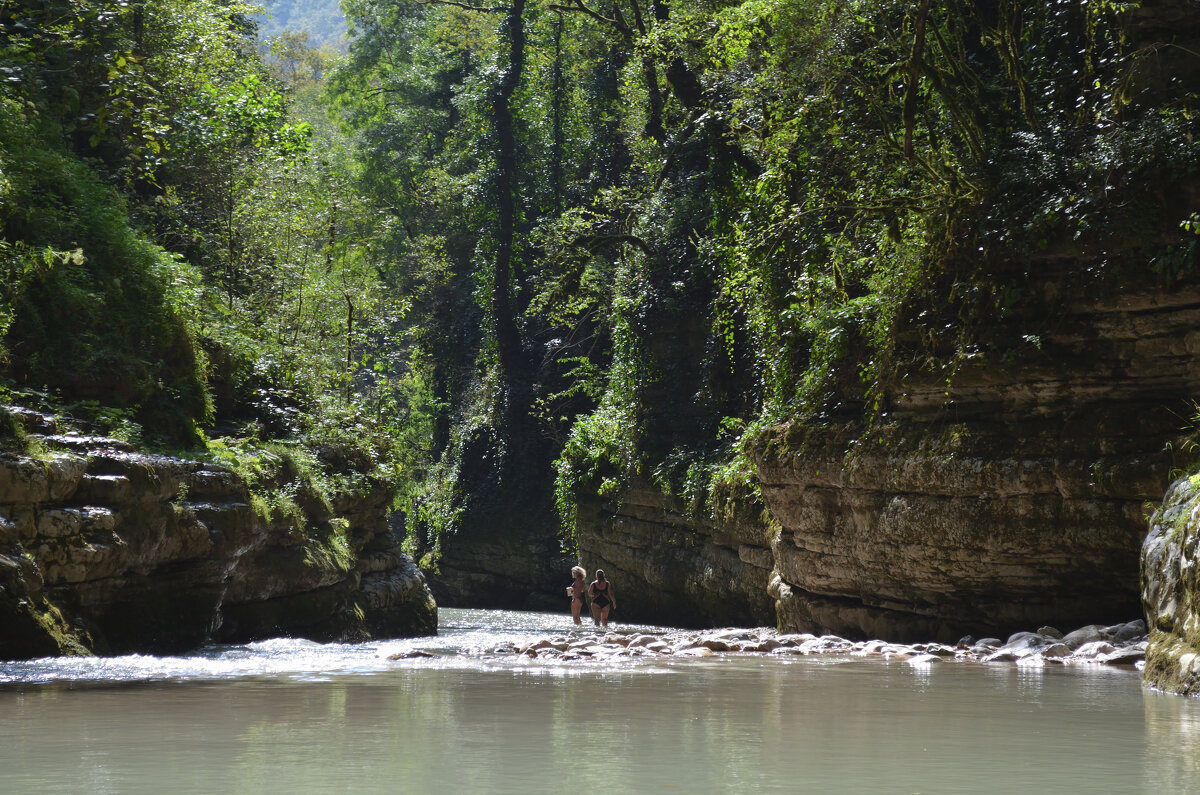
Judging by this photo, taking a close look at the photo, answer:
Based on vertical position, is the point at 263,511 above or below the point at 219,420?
below

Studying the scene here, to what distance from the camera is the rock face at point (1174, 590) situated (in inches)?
272

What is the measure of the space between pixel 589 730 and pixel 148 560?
7.43 m

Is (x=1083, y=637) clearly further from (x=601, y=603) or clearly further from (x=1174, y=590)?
(x=601, y=603)

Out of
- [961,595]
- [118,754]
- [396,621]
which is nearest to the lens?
[118,754]

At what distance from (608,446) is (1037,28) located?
40.7 feet

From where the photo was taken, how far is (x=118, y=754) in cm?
461

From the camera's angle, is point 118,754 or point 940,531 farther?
point 940,531

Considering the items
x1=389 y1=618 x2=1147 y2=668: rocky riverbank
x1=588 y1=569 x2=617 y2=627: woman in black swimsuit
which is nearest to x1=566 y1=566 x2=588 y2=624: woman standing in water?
x1=588 y1=569 x2=617 y2=627: woman in black swimsuit

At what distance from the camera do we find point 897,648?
11086mm

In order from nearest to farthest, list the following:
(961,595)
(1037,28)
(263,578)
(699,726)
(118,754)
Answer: (118,754)
(699,726)
(961,595)
(1037,28)
(263,578)

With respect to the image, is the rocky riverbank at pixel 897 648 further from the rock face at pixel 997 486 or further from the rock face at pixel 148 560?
the rock face at pixel 148 560

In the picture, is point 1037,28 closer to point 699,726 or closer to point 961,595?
point 961,595

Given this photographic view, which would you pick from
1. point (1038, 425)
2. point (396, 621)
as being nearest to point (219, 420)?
point (396, 621)

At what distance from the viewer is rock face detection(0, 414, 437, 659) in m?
9.49
